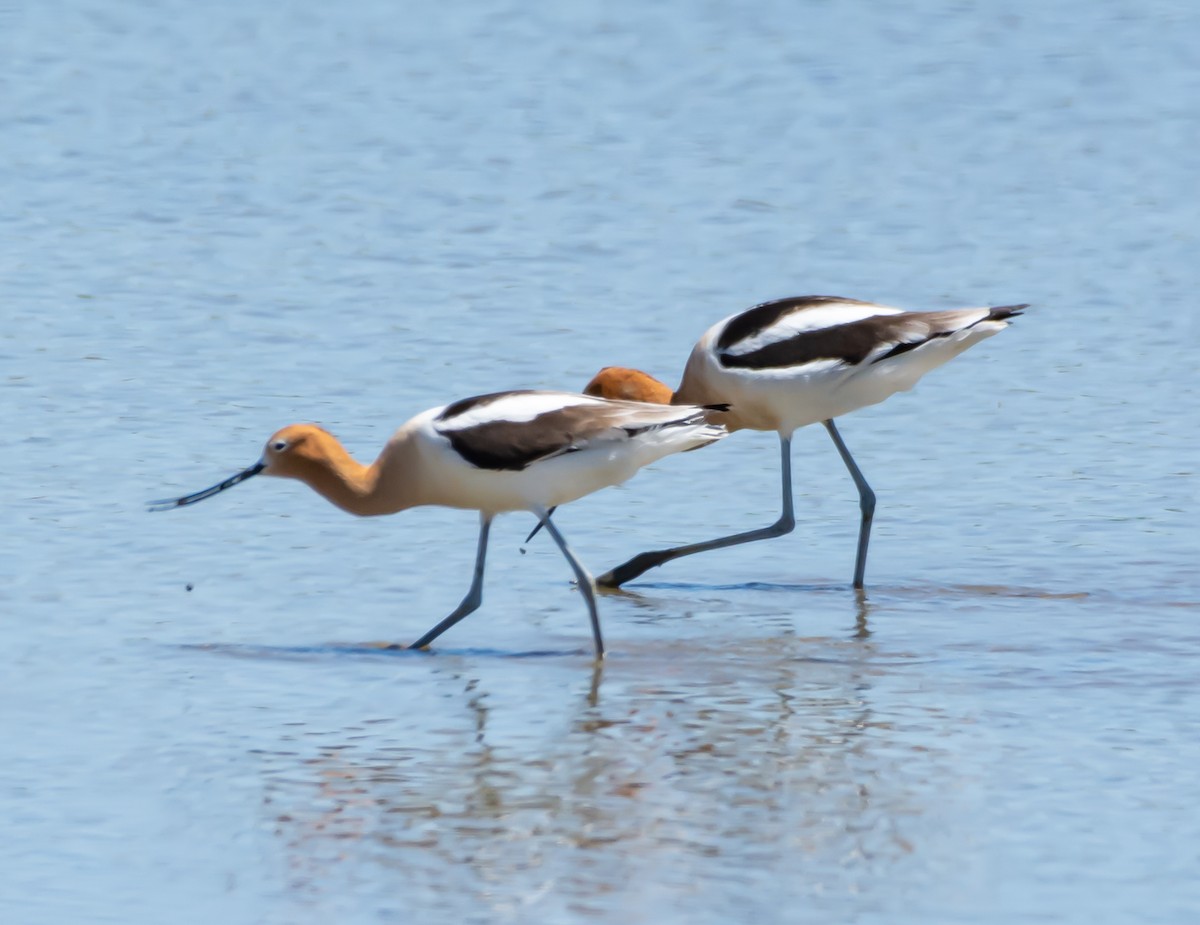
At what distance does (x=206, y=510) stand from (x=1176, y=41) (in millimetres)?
16422

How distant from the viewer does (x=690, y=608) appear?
10031mm

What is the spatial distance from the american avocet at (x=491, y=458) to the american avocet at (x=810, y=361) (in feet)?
4.51

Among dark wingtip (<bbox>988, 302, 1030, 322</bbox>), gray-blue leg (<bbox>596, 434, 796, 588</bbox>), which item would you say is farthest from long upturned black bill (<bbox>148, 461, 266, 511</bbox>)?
dark wingtip (<bbox>988, 302, 1030, 322</bbox>)

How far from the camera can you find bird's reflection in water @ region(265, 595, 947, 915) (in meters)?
6.38

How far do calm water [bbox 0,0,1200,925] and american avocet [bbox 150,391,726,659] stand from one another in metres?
0.55

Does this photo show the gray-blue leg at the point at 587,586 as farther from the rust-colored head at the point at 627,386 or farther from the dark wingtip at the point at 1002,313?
the dark wingtip at the point at 1002,313

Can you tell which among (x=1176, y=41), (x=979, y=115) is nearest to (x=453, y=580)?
(x=979, y=115)

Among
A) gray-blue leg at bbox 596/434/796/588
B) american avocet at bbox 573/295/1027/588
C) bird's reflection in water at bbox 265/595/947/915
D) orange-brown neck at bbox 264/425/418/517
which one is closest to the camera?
bird's reflection in water at bbox 265/595/947/915

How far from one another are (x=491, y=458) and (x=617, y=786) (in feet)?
5.95

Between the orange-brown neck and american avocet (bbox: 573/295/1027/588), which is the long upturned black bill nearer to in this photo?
the orange-brown neck

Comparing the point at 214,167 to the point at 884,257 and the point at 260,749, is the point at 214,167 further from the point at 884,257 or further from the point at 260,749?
the point at 260,749

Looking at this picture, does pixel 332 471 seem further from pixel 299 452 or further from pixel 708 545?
pixel 708 545

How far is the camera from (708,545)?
10422 mm

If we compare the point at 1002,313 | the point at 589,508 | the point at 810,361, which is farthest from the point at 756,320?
the point at 589,508
